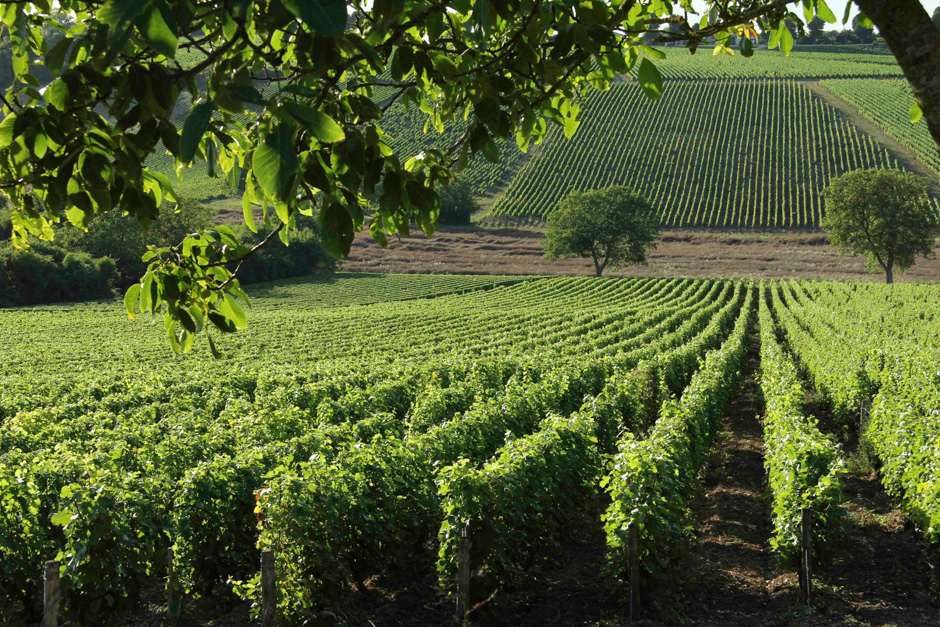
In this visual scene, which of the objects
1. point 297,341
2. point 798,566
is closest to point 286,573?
point 798,566

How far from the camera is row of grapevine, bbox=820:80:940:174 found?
279 ft

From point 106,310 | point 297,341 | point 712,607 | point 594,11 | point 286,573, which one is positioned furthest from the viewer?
point 106,310

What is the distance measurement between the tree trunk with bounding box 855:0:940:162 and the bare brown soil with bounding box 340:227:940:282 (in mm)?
62177

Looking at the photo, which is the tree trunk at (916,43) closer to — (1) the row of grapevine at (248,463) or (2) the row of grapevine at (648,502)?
(2) the row of grapevine at (648,502)

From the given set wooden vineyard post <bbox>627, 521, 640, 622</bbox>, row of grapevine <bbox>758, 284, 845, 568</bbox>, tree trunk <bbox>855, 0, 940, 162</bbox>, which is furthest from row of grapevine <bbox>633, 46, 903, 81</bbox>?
tree trunk <bbox>855, 0, 940, 162</bbox>

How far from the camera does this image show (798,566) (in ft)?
23.7

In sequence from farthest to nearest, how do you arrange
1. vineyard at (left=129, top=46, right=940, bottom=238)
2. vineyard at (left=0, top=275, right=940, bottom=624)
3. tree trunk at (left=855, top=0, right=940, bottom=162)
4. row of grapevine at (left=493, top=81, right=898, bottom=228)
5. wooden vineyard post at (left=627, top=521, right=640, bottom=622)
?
vineyard at (left=129, top=46, right=940, bottom=238) < row of grapevine at (left=493, top=81, right=898, bottom=228) < wooden vineyard post at (left=627, top=521, right=640, bottom=622) < vineyard at (left=0, top=275, right=940, bottom=624) < tree trunk at (left=855, top=0, right=940, bottom=162)

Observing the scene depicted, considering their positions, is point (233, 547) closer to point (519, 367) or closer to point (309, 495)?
point (309, 495)

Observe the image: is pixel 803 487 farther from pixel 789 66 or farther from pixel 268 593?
pixel 789 66

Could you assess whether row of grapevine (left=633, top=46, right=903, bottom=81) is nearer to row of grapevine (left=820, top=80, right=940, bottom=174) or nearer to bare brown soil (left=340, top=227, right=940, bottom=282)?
row of grapevine (left=820, top=80, right=940, bottom=174)

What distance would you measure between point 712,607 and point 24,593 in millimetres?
6567

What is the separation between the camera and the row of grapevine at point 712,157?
Result: 79438 millimetres

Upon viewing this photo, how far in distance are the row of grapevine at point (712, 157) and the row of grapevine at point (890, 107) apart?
413cm

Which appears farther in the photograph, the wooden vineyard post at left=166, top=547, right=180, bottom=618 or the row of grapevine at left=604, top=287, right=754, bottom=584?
the row of grapevine at left=604, top=287, right=754, bottom=584
